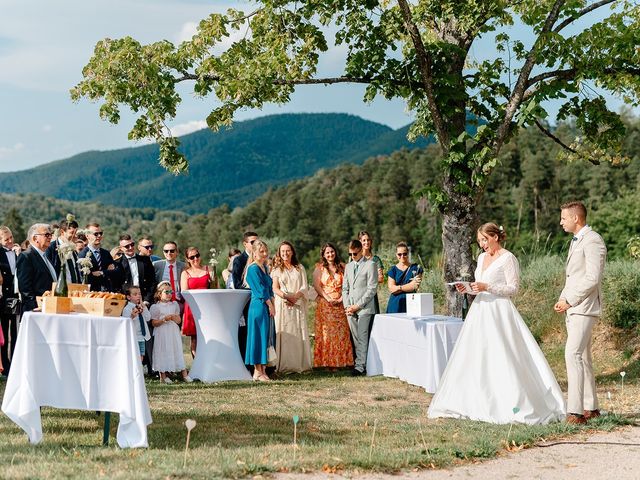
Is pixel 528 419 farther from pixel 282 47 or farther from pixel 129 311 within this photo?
pixel 282 47

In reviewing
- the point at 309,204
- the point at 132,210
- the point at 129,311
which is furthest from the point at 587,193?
the point at 132,210

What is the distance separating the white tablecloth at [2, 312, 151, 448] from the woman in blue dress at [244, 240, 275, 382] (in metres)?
4.91

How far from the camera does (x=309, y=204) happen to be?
218 ft

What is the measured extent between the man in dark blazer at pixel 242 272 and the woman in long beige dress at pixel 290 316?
446mm

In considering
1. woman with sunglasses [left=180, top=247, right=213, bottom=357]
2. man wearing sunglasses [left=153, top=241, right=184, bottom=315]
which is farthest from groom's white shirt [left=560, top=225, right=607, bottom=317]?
man wearing sunglasses [left=153, top=241, right=184, bottom=315]

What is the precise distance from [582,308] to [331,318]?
5.43 m

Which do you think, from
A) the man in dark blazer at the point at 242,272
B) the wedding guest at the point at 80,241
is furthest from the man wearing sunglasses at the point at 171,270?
the wedding guest at the point at 80,241

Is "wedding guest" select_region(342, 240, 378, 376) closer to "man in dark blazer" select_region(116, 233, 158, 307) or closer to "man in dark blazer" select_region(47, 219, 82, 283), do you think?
"man in dark blazer" select_region(116, 233, 158, 307)

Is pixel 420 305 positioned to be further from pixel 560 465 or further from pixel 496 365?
pixel 560 465

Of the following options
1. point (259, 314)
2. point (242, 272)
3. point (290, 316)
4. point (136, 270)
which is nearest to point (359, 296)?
point (290, 316)

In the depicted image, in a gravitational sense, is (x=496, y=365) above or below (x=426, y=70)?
below

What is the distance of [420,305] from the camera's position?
11602mm

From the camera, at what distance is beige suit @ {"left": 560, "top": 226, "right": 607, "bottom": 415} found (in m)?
8.16

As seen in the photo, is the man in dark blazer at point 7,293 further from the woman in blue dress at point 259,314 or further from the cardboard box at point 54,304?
the cardboard box at point 54,304
